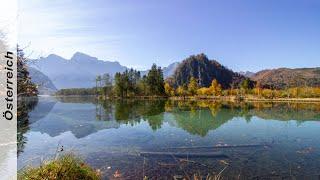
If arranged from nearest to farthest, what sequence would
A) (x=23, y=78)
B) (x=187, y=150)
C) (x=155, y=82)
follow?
(x=23, y=78) → (x=187, y=150) → (x=155, y=82)

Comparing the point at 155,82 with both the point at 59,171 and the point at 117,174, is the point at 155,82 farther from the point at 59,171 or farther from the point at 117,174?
the point at 59,171

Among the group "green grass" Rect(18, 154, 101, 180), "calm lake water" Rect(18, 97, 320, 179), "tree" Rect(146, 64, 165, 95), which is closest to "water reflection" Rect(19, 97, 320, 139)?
"calm lake water" Rect(18, 97, 320, 179)

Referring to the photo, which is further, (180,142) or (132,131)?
(132,131)

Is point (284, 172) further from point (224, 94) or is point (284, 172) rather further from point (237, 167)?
point (224, 94)

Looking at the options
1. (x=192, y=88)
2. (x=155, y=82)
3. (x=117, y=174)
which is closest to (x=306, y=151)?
(x=117, y=174)

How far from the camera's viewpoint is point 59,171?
31.2 feet

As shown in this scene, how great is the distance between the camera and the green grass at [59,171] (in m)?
9.19

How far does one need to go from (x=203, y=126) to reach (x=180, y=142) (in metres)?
9.50

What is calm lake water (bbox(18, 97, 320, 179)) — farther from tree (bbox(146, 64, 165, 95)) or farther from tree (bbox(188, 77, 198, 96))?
tree (bbox(188, 77, 198, 96))

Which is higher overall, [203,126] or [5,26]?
[5,26]

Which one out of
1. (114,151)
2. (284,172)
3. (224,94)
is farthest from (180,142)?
(224,94)

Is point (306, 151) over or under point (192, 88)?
under

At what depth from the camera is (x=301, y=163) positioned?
16578 millimetres

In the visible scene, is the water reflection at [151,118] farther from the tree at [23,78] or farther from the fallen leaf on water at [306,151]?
the tree at [23,78]
